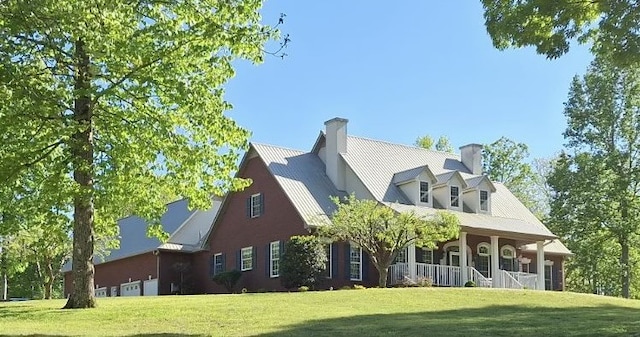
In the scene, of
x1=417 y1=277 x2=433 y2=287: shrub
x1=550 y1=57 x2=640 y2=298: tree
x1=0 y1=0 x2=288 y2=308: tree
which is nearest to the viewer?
x1=0 y1=0 x2=288 y2=308: tree

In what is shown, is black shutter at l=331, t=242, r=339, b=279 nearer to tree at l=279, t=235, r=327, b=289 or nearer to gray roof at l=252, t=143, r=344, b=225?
gray roof at l=252, t=143, r=344, b=225

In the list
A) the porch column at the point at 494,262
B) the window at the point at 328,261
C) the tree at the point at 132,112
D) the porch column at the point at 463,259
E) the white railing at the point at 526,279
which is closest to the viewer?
the tree at the point at 132,112

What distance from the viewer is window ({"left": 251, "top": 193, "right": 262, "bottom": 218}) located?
37.3 metres

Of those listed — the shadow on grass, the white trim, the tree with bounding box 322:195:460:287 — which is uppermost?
the white trim

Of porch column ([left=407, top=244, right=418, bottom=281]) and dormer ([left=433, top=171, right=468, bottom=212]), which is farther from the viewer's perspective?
dormer ([left=433, top=171, right=468, bottom=212])

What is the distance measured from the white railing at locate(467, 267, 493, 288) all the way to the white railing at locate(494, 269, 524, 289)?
0.75 metres

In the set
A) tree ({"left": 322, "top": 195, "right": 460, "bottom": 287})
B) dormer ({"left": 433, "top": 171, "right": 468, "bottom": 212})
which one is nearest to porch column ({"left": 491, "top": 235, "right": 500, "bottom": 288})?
dormer ({"left": 433, "top": 171, "right": 468, "bottom": 212})

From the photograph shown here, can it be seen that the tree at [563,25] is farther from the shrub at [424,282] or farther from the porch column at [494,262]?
the porch column at [494,262]

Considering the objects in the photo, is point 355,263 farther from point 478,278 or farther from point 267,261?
point 478,278

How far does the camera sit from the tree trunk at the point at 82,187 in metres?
19.1

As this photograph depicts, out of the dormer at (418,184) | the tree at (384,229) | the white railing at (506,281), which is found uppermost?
the dormer at (418,184)

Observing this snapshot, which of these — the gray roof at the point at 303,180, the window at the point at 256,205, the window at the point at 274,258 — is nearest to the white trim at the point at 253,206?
the window at the point at 256,205

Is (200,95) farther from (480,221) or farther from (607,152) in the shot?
(607,152)

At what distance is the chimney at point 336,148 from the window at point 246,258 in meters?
4.97
